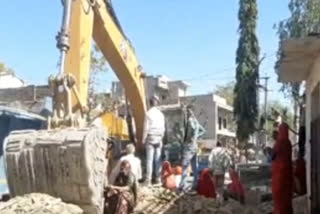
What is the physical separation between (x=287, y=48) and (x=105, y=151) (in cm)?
290

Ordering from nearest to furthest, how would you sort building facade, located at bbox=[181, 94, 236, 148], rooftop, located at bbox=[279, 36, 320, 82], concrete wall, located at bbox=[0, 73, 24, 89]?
rooftop, located at bbox=[279, 36, 320, 82]
concrete wall, located at bbox=[0, 73, 24, 89]
building facade, located at bbox=[181, 94, 236, 148]

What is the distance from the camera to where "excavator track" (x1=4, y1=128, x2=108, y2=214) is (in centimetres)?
802

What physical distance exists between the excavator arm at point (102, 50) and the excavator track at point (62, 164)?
115cm

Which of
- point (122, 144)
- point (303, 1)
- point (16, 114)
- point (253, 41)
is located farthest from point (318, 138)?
point (253, 41)

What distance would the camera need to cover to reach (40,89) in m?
33.6

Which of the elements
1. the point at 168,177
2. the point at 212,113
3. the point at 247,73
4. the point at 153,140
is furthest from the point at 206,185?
the point at 212,113

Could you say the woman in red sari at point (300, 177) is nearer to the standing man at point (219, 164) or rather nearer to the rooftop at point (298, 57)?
the rooftop at point (298, 57)

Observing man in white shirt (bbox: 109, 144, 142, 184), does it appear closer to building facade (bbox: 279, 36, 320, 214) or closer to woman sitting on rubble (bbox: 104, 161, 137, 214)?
woman sitting on rubble (bbox: 104, 161, 137, 214)

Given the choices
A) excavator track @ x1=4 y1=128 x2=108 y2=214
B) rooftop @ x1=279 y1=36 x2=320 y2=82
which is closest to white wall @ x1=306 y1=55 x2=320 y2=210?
rooftop @ x1=279 y1=36 x2=320 y2=82

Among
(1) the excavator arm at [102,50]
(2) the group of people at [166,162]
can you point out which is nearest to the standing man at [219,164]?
(2) the group of people at [166,162]

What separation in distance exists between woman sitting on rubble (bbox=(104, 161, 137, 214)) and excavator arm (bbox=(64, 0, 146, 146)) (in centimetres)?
123

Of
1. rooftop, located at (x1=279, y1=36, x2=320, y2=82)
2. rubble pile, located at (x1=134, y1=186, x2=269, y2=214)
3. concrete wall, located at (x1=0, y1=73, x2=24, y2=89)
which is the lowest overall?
rubble pile, located at (x1=134, y1=186, x2=269, y2=214)

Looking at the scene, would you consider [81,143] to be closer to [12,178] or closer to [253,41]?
[12,178]

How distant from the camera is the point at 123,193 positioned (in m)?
9.55
